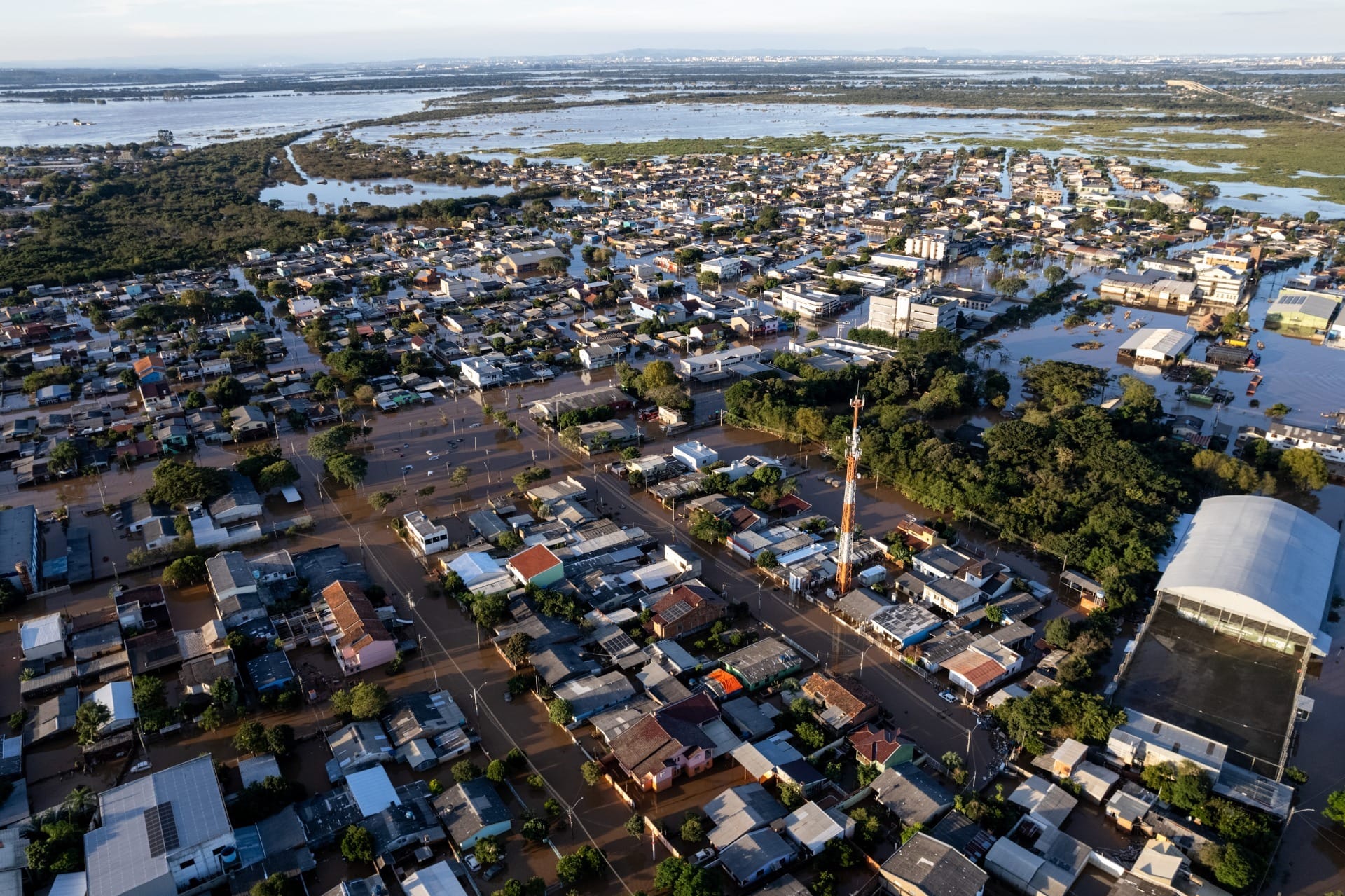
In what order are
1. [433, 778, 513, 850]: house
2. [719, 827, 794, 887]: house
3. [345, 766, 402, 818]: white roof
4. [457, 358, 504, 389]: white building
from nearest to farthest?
[719, 827, 794, 887]: house → [433, 778, 513, 850]: house → [345, 766, 402, 818]: white roof → [457, 358, 504, 389]: white building

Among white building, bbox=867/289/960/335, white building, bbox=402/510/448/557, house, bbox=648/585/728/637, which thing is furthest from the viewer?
white building, bbox=867/289/960/335

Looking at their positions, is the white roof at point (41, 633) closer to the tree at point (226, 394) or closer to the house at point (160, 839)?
the house at point (160, 839)

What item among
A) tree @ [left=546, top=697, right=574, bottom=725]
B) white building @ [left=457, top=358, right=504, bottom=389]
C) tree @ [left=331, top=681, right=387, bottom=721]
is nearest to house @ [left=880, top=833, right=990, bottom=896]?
tree @ [left=546, top=697, right=574, bottom=725]

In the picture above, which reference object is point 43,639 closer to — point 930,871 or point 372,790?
point 372,790

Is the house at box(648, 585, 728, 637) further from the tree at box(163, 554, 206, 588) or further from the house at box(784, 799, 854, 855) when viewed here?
the tree at box(163, 554, 206, 588)

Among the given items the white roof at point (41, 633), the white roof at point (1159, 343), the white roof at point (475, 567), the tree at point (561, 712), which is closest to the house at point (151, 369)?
the white roof at point (41, 633)

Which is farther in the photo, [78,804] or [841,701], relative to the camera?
[841,701]

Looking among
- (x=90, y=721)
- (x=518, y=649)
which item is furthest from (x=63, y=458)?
(x=518, y=649)
